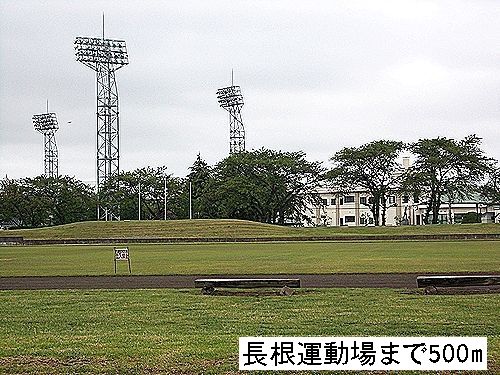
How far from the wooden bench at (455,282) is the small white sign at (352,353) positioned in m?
11.4

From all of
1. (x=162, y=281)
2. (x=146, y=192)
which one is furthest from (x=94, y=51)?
(x=162, y=281)

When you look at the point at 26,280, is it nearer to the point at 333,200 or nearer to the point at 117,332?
the point at 117,332

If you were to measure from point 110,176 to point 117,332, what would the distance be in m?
86.0

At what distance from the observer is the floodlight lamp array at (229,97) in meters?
108

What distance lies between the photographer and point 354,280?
941 inches

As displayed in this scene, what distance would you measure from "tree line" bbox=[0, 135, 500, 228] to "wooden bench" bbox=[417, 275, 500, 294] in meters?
65.9

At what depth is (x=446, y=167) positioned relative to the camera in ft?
279

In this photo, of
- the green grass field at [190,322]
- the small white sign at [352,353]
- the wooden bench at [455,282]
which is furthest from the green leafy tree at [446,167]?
the small white sign at [352,353]

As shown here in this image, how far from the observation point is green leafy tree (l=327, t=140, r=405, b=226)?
8725 centimetres

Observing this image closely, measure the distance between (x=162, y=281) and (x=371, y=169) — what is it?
66026 mm

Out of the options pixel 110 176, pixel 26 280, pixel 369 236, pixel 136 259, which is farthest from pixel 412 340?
pixel 110 176

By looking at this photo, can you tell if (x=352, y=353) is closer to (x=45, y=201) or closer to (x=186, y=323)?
(x=186, y=323)

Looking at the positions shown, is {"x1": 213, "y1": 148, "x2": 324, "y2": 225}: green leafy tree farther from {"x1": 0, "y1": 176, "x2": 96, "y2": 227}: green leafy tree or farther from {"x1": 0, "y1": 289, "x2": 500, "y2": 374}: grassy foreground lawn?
{"x1": 0, "y1": 289, "x2": 500, "y2": 374}: grassy foreground lawn

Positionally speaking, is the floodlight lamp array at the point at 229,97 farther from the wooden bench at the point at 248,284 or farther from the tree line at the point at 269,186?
the wooden bench at the point at 248,284
